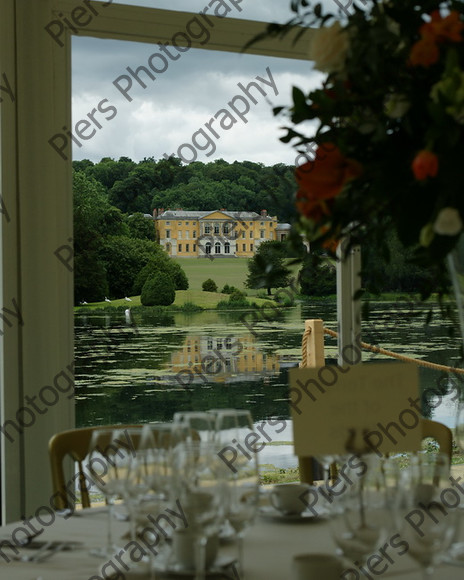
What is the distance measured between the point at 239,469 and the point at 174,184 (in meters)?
1.94

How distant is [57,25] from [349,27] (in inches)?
71.3

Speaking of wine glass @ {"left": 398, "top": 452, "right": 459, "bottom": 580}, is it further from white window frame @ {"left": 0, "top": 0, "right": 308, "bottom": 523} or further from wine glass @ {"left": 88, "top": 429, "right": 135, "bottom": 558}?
white window frame @ {"left": 0, "top": 0, "right": 308, "bottom": 523}

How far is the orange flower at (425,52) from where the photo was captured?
1075mm

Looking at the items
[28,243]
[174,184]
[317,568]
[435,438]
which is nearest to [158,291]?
[174,184]

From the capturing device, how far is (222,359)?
3.07m

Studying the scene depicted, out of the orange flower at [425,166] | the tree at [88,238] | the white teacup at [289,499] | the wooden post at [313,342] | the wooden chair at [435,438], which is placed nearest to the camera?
the orange flower at [425,166]

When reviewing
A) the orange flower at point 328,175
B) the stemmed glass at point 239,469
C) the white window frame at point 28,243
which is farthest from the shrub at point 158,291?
the orange flower at point 328,175

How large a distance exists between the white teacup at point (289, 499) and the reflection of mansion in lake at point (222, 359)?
1346 mm

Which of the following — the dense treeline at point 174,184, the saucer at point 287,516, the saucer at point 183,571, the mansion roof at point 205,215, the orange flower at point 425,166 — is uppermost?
the dense treeline at point 174,184

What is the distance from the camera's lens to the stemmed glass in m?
1.23

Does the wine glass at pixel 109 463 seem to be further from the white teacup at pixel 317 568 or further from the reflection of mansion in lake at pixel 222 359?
the reflection of mansion in lake at pixel 222 359

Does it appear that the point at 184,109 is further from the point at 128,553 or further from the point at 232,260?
the point at 128,553

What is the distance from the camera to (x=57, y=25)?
108 inches

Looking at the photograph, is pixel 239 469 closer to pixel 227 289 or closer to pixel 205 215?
pixel 227 289
